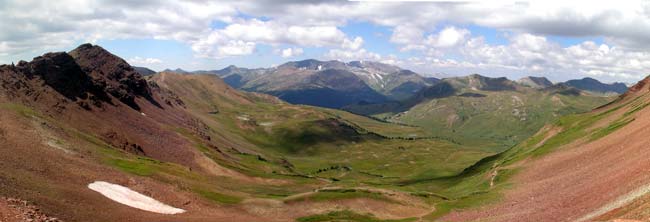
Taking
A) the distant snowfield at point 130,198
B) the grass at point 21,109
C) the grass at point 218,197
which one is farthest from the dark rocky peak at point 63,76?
the distant snowfield at point 130,198

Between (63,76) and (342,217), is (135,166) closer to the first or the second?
(342,217)

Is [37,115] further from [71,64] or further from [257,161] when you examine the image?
[257,161]

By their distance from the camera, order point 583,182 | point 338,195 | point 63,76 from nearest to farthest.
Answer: point 583,182
point 338,195
point 63,76

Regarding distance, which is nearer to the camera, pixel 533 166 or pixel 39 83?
pixel 533 166

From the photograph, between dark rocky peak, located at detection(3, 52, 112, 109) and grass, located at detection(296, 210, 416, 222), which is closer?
grass, located at detection(296, 210, 416, 222)

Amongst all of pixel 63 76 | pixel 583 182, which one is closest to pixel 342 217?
pixel 583 182

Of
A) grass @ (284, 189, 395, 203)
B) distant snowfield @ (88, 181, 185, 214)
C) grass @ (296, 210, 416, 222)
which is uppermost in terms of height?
distant snowfield @ (88, 181, 185, 214)

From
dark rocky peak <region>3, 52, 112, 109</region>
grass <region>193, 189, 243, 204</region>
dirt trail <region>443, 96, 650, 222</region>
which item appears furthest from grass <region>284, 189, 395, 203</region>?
dark rocky peak <region>3, 52, 112, 109</region>

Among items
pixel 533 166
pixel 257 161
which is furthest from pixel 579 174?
pixel 257 161

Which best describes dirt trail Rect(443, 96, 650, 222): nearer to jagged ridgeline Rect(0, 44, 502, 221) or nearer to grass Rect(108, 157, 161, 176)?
jagged ridgeline Rect(0, 44, 502, 221)
